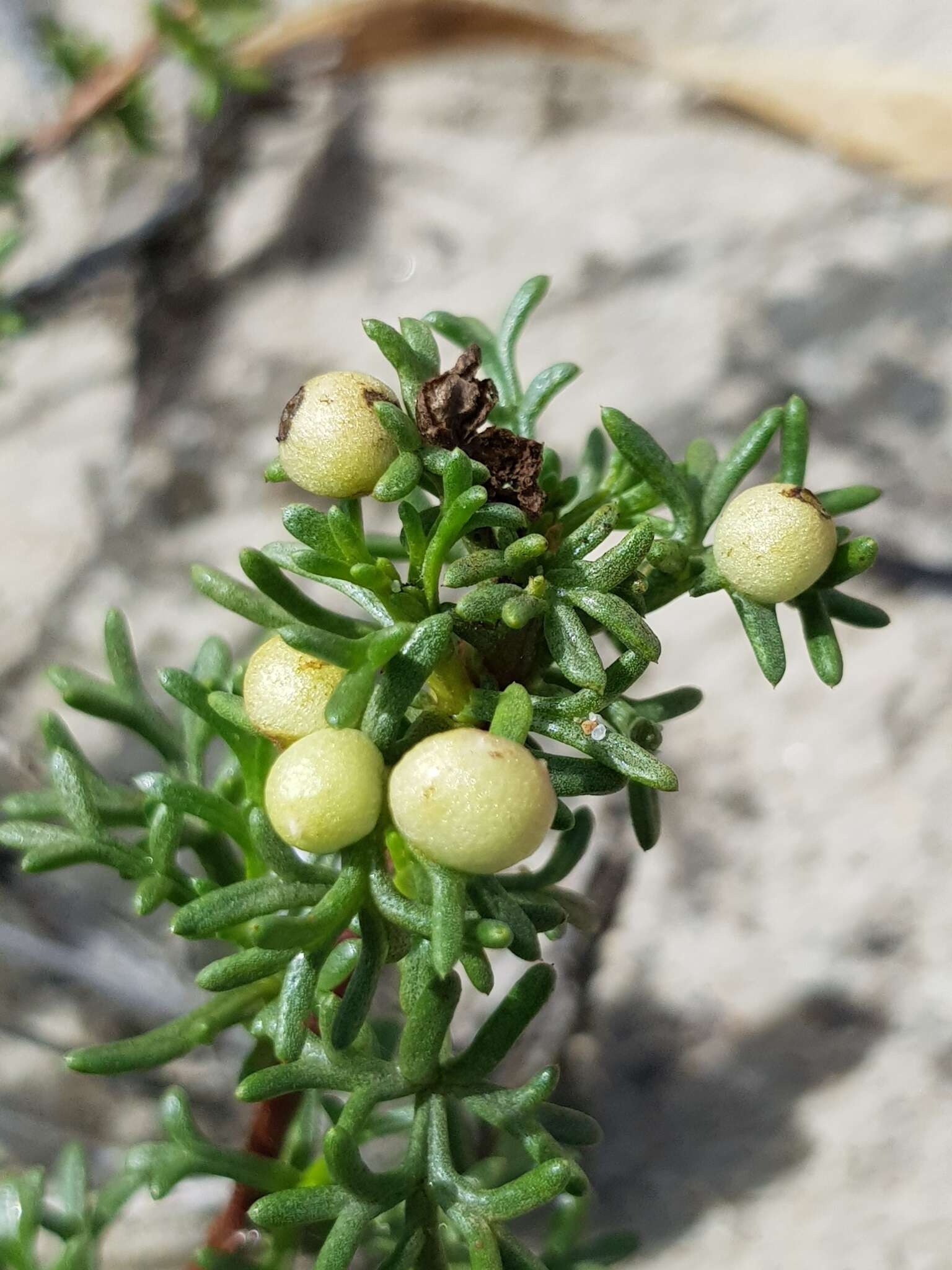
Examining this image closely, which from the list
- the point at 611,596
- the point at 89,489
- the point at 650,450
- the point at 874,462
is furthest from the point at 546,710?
the point at 89,489

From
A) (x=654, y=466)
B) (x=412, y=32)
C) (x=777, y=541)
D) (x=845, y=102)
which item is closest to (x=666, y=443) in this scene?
(x=845, y=102)

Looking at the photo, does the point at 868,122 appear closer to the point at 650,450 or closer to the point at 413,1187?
the point at 650,450

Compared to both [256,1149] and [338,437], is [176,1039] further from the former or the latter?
[338,437]

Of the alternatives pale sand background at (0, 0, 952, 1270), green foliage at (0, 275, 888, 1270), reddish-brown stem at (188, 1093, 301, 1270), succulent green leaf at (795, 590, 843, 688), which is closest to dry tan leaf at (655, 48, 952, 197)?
pale sand background at (0, 0, 952, 1270)

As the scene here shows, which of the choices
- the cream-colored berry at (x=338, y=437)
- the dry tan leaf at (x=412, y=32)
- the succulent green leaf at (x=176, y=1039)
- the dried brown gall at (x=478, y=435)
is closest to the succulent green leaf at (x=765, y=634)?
the dried brown gall at (x=478, y=435)

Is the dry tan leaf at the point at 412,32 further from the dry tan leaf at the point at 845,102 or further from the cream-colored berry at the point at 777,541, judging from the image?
the cream-colored berry at the point at 777,541

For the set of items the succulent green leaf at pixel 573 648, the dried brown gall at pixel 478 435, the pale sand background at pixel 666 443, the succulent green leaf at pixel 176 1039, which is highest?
the dried brown gall at pixel 478 435
